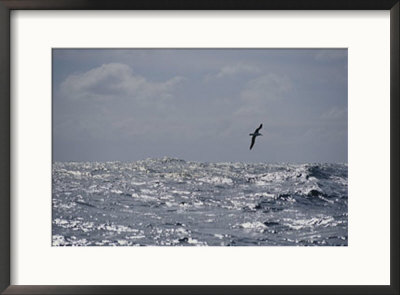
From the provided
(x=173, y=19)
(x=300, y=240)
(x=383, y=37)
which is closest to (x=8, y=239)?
(x=173, y=19)

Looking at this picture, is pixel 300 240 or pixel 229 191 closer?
pixel 300 240

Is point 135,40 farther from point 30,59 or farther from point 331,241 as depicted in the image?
point 331,241

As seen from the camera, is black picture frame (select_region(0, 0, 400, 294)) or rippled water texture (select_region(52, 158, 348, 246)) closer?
black picture frame (select_region(0, 0, 400, 294))

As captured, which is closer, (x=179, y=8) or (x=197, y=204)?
(x=179, y=8)

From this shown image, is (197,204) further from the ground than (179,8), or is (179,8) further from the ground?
(179,8)
